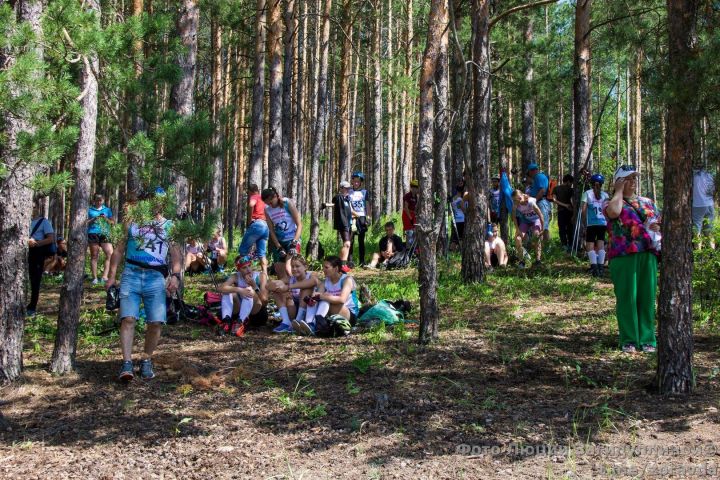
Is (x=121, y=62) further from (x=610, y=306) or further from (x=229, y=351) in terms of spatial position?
(x=610, y=306)

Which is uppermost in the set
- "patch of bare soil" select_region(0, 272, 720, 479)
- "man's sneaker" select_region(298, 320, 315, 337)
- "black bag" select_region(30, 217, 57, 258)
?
"black bag" select_region(30, 217, 57, 258)

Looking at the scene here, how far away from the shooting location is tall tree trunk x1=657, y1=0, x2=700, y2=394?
519 centimetres

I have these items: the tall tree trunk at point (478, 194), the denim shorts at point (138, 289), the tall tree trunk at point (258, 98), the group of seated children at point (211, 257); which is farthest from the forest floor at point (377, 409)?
the tall tree trunk at point (258, 98)

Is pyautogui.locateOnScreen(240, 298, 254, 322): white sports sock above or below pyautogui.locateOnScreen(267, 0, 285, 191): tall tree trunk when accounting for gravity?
below

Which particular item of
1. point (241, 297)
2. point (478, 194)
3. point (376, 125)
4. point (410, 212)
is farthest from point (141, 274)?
point (376, 125)

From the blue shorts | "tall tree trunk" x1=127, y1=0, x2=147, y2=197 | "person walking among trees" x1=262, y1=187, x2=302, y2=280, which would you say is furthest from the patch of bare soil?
the blue shorts

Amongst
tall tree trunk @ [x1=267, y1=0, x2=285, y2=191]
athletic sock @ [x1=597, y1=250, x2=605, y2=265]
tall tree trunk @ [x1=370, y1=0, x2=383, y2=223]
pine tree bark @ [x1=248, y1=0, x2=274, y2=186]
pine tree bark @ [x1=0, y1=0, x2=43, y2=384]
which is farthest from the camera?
tall tree trunk @ [x1=370, y1=0, x2=383, y2=223]

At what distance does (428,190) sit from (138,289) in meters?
2.92

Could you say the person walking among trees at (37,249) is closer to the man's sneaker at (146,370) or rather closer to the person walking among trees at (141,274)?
the person walking among trees at (141,274)

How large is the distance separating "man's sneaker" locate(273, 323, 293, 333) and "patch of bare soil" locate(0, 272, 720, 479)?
0.75m

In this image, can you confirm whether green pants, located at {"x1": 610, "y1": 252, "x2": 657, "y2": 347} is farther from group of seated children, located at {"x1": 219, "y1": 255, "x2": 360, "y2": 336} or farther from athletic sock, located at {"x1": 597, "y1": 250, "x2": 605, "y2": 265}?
athletic sock, located at {"x1": 597, "y1": 250, "x2": 605, "y2": 265}

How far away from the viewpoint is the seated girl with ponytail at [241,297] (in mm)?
8562

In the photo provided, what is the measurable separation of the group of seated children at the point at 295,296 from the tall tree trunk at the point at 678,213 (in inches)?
150

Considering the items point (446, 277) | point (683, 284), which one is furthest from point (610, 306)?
point (683, 284)
